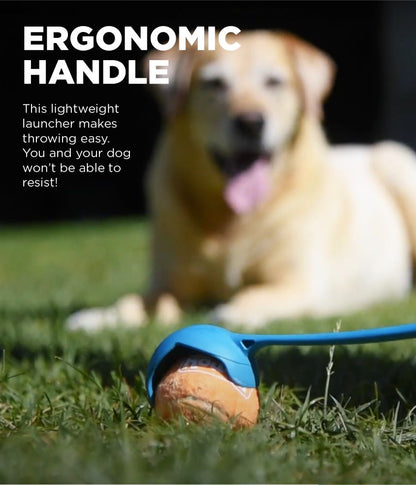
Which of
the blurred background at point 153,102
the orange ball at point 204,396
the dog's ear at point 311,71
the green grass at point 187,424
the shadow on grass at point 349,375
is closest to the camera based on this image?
the green grass at point 187,424

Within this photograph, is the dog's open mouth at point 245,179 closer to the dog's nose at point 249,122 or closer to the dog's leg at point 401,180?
the dog's nose at point 249,122

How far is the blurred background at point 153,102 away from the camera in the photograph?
8.24 meters

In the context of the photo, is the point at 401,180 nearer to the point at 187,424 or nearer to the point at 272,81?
the point at 272,81

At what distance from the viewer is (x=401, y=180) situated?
4027mm

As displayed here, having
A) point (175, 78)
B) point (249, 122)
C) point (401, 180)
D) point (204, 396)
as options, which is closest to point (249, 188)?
point (249, 122)

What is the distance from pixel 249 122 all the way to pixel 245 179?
9.4 inches

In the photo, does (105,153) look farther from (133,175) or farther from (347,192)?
(133,175)

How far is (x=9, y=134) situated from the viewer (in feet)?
27.3

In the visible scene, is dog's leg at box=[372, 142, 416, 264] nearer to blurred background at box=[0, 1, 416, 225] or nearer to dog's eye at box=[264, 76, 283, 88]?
dog's eye at box=[264, 76, 283, 88]

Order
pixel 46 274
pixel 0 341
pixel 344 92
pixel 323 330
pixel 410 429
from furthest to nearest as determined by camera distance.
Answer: pixel 344 92, pixel 46 274, pixel 323 330, pixel 0 341, pixel 410 429

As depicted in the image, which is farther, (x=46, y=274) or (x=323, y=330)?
(x=46, y=274)

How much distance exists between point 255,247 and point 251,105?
0.52 metres

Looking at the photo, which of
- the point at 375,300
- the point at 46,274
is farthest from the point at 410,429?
the point at 46,274

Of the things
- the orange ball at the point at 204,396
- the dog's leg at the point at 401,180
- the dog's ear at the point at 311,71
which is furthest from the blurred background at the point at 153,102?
the orange ball at the point at 204,396
